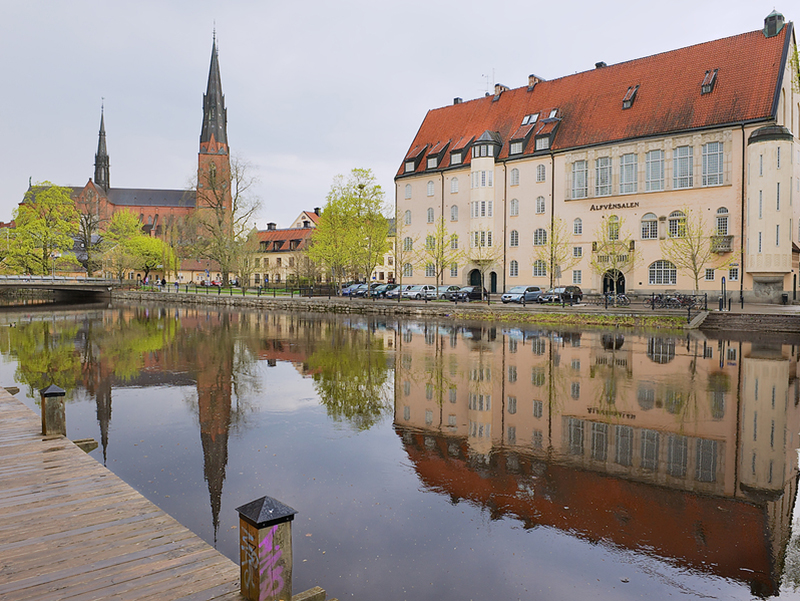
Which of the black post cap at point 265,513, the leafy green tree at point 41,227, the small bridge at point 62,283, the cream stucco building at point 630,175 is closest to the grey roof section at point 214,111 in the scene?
the small bridge at point 62,283

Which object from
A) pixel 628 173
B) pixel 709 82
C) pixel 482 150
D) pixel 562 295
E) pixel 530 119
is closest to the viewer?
pixel 562 295

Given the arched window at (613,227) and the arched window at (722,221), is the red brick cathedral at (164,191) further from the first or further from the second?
the arched window at (722,221)

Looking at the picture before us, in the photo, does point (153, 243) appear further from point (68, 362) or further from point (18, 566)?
point (18, 566)

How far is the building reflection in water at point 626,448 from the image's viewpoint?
665 centimetres

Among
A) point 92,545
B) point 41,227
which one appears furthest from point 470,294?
point 92,545

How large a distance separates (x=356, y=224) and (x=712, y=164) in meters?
30.3

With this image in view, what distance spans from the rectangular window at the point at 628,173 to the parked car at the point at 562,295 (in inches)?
363

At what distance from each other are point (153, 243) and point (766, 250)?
80800mm

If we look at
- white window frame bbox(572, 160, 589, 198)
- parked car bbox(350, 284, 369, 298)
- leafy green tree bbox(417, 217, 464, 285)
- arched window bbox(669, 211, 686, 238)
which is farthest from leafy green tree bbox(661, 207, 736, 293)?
parked car bbox(350, 284, 369, 298)

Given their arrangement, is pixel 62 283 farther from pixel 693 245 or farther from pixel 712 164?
pixel 712 164

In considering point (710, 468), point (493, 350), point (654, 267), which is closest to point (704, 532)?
point (710, 468)

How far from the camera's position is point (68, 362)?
1991 centimetres

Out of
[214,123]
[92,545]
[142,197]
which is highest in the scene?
[214,123]

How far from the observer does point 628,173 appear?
1887 inches
